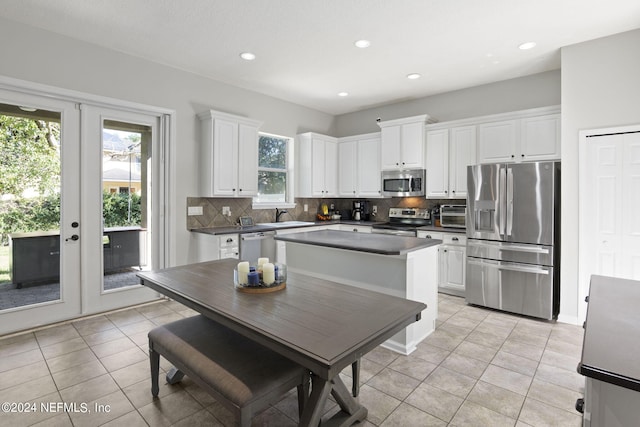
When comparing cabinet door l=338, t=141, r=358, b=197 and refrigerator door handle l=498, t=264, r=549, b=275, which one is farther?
cabinet door l=338, t=141, r=358, b=197

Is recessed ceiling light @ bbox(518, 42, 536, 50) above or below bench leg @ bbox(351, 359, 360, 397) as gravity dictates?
above

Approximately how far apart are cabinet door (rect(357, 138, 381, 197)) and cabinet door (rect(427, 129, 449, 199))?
3.01ft

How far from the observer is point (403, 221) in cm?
546

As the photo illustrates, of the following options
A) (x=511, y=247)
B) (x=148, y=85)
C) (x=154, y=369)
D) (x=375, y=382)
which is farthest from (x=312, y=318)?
(x=148, y=85)

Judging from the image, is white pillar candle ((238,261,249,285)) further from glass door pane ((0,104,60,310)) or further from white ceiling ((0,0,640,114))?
glass door pane ((0,104,60,310))

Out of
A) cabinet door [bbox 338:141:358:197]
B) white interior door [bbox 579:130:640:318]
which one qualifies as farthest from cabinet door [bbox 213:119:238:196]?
white interior door [bbox 579:130:640:318]

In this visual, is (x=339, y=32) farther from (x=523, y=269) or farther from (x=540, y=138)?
(x=523, y=269)

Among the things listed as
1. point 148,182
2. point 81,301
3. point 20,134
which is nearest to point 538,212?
point 148,182

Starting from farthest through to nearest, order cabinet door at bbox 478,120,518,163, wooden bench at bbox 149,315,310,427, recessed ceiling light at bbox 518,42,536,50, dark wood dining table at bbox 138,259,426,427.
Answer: cabinet door at bbox 478,120,518,163 → recessed ceiling light at bbox 518,42,536,50 → wooden bench at bbox 149,315,310,427 → dark wood dining table at bbox 138,259,426,427

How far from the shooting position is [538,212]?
366cm

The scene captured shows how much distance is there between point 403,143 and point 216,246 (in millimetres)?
3128

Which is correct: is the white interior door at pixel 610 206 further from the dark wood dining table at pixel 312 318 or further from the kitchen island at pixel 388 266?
the dark wood dining table at pixel 312 318

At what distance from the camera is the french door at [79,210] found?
3.22 metres

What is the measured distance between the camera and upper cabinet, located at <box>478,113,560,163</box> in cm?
396
